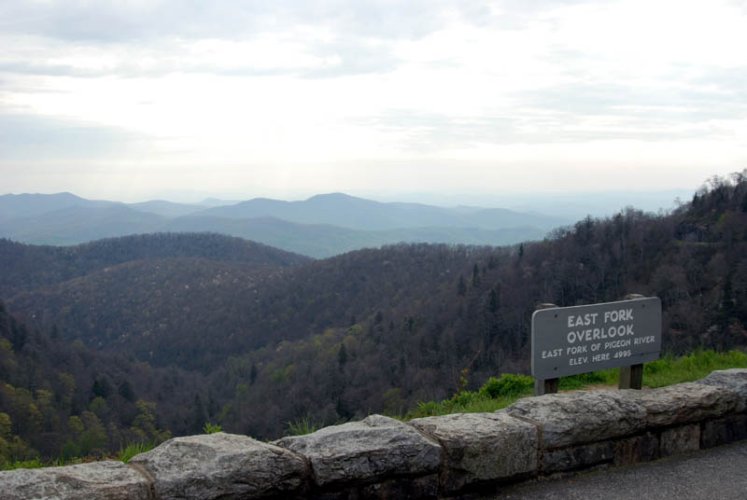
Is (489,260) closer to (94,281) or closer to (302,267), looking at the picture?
(302,267)

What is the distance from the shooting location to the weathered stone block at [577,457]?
4312mm

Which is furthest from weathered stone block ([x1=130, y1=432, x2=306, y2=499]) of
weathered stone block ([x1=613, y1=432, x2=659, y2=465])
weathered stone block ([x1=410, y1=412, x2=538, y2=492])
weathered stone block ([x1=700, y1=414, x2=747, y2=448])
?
weathered stone block ([x1=700, y1=414, x2=747, y2=448])

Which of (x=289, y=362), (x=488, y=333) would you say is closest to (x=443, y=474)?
(x=488, y=333)

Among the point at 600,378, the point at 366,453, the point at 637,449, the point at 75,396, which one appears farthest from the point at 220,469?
the point at 75,396

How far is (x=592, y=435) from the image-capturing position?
4418mm

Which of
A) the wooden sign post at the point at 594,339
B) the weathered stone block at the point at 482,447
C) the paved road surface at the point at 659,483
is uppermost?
the wooden sign post at the point at 594,339

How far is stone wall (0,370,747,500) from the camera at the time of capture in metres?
3.29

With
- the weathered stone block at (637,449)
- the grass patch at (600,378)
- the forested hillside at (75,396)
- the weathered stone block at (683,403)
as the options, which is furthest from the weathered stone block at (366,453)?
the forested hillside at (75,396)

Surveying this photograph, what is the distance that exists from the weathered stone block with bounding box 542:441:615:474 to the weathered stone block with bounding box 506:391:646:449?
45mm

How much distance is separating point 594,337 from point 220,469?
3222 mm

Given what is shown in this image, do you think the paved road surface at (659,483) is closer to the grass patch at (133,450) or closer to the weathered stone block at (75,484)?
the weathered stone block at (75,484)

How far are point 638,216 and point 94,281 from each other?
11092cm

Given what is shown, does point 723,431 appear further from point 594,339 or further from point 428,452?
point 428,452

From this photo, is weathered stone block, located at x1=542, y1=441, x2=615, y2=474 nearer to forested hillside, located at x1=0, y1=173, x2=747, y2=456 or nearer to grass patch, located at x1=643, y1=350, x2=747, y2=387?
grass patch, located at x1=643, y1=350, x2=747, y2=387
